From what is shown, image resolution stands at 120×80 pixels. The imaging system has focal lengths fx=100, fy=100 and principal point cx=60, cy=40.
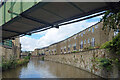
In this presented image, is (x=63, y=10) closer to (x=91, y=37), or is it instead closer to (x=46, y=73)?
(x=46, y=73)

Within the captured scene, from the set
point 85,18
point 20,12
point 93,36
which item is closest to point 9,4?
point 20,12

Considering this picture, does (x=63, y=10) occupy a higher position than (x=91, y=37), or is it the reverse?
(x=91, y=37)

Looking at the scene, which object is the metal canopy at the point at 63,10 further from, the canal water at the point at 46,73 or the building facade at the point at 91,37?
the building facade at the point at 91,37

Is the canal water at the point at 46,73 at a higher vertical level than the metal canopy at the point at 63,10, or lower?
lower

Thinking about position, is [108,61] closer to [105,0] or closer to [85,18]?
[85,18]

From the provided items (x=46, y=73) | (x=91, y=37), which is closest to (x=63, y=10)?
(x=46, y=73)

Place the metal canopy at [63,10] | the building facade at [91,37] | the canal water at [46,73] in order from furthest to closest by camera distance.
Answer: the building facade at [91,37], the canal water at [46,73], the metal canopy at [63,10]

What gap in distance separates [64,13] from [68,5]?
728 mm

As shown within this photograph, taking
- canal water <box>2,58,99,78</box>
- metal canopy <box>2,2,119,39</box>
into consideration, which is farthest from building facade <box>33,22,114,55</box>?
metal canopy <box>2,2,119,39</box>

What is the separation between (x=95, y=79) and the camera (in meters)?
12.2

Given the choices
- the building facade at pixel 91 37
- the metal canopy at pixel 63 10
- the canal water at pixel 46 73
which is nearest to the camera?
the metal canopy at pixel 63 10

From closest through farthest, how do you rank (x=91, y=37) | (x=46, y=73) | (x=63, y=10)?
(x=63, y=10) < (x=46, y=73) < (x=91, y=37)

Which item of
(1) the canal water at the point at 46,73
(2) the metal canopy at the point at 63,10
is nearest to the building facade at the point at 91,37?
(1) the canal water at the point at 46,73

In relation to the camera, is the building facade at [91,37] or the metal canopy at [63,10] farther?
the building facade at [91,37]
